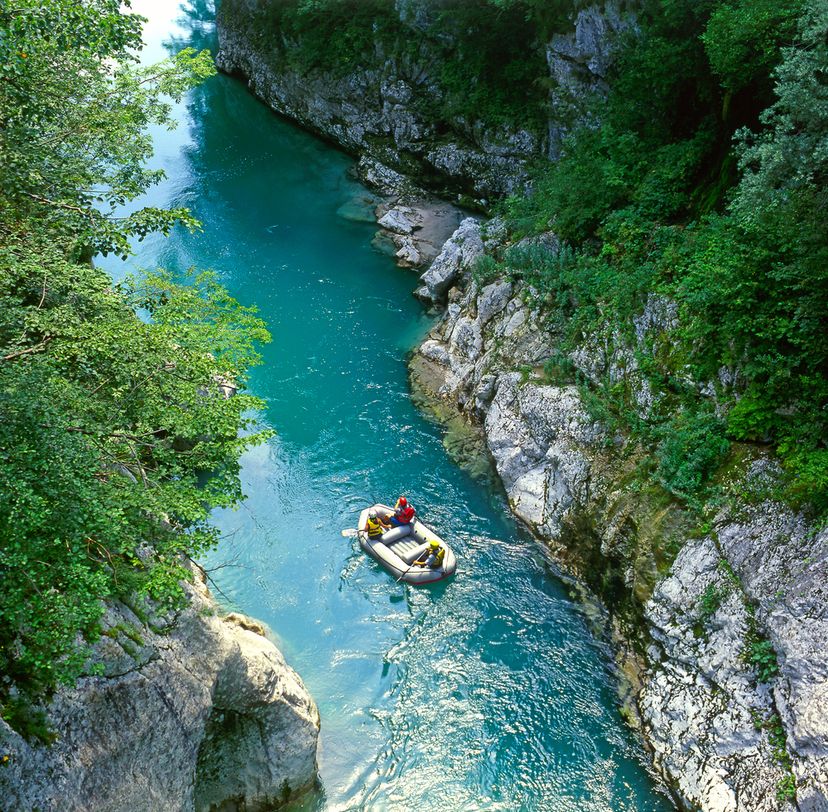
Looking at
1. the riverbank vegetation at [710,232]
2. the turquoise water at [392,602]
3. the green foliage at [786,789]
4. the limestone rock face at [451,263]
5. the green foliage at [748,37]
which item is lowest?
the turquoise water at [392,602]

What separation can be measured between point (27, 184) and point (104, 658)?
270 inches

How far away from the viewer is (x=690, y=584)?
12.8 metres

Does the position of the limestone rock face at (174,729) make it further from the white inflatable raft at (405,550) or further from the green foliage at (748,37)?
the green foliage at (748,37)

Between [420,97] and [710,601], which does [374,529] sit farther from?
[420,97]

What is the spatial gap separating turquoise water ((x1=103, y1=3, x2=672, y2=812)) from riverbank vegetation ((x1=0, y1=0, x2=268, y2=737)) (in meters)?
4.84

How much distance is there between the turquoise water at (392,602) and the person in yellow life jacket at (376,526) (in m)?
0.63

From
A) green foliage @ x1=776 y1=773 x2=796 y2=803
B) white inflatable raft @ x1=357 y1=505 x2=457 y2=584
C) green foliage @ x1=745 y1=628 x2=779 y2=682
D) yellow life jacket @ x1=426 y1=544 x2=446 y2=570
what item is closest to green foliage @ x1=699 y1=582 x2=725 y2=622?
green foliage @ x1=745 y1=628 x2=779 y2=682

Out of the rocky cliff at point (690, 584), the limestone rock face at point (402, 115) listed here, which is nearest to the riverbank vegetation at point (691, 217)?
the rocky cliff at point (690, 584)

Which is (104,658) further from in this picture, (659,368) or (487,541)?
(659,368)

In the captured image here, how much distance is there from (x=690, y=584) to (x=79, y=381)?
426 inches

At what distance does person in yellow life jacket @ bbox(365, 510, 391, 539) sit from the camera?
1591cm

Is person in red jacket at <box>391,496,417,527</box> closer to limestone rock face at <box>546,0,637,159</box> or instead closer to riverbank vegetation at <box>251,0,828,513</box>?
riverbank vegetation at <box>251,0,828,513</box>

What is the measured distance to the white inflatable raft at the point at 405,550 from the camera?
15305mm

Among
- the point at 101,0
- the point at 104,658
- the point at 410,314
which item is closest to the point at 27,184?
the point at 101,0
